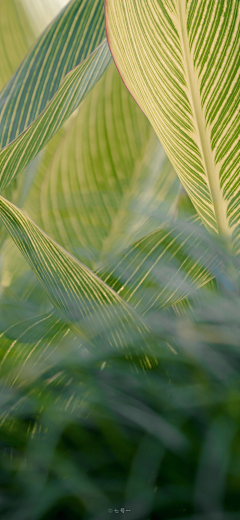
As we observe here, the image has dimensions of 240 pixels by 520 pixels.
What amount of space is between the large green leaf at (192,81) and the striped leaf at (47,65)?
0.49 ft

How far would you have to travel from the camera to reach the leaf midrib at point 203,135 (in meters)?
0.14

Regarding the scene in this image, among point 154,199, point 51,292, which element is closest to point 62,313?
point 51,292

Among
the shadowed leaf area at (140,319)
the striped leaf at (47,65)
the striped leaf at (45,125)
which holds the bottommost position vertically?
the shadowed leaf area at (140,319)

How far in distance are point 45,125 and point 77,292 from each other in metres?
0.11

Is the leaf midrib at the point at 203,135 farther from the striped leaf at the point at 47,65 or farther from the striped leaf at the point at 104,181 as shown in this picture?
the striped leaf at the point at 47,65

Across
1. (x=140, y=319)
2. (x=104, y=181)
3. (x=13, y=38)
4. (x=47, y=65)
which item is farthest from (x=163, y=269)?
(x=13, y=38)

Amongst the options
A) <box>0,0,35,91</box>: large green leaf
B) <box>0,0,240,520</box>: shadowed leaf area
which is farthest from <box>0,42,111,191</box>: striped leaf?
<box>0,0,35,91</box>: large green leaf

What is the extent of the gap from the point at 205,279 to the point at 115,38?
11cm

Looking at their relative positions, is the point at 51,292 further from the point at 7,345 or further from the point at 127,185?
the point at 127,185

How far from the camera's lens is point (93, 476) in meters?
0.10

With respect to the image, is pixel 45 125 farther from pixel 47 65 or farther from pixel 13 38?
pixel 13 38

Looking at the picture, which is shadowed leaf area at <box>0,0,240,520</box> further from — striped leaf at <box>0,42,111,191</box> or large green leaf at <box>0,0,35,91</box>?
large green leaf at <box>0,0,35,91</box>

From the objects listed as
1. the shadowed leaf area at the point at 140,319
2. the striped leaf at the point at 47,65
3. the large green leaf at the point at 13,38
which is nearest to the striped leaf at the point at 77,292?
the shadowed leaf area at the point at 140,319

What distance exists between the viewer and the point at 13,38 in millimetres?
385
